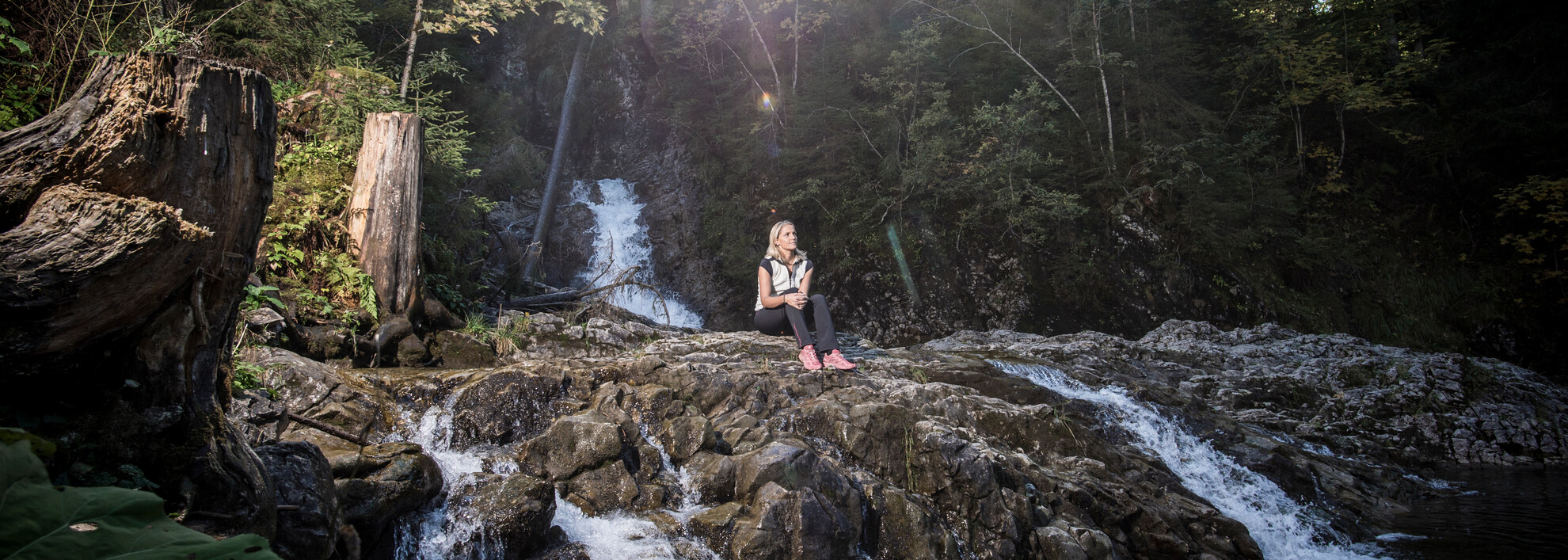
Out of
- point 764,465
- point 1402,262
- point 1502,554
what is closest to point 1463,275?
point 1402,262

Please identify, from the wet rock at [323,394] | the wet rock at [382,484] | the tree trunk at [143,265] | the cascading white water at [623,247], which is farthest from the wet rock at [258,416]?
the cascading white water at [623,247]

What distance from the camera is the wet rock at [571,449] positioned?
4.28 metres

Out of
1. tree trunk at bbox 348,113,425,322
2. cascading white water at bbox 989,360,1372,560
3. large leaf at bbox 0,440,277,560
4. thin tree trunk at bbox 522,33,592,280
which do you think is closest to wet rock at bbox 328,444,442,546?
large leaf at bbox 0,440,277,560

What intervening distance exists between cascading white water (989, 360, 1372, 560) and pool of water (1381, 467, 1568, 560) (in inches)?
19.8

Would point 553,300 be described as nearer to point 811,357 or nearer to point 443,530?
point 811,357

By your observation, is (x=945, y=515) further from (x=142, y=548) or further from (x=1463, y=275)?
(x=1463, y=275)

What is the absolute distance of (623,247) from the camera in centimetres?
1548

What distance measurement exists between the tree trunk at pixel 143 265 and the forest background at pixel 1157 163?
8.16 metres

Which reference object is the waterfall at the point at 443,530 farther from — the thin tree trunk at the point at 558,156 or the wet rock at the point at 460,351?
the thin tree trunk at the point at 558,156

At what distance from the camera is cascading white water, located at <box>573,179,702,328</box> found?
46.1ft

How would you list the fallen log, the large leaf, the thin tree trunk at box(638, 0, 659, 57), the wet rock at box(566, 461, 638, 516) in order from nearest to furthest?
the large leaf < the wet rock at box(566, 461, 638, 516) < the fallen log < the thin tree trunk at box(638, 0, 659, 57)

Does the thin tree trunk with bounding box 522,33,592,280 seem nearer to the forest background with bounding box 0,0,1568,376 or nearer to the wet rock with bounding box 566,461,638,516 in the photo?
the forest background with bounding box 0,0,1568,376

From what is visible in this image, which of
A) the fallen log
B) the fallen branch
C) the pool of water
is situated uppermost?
the fallen log

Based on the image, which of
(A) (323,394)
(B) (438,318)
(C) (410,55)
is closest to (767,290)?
(A) (323,394)
